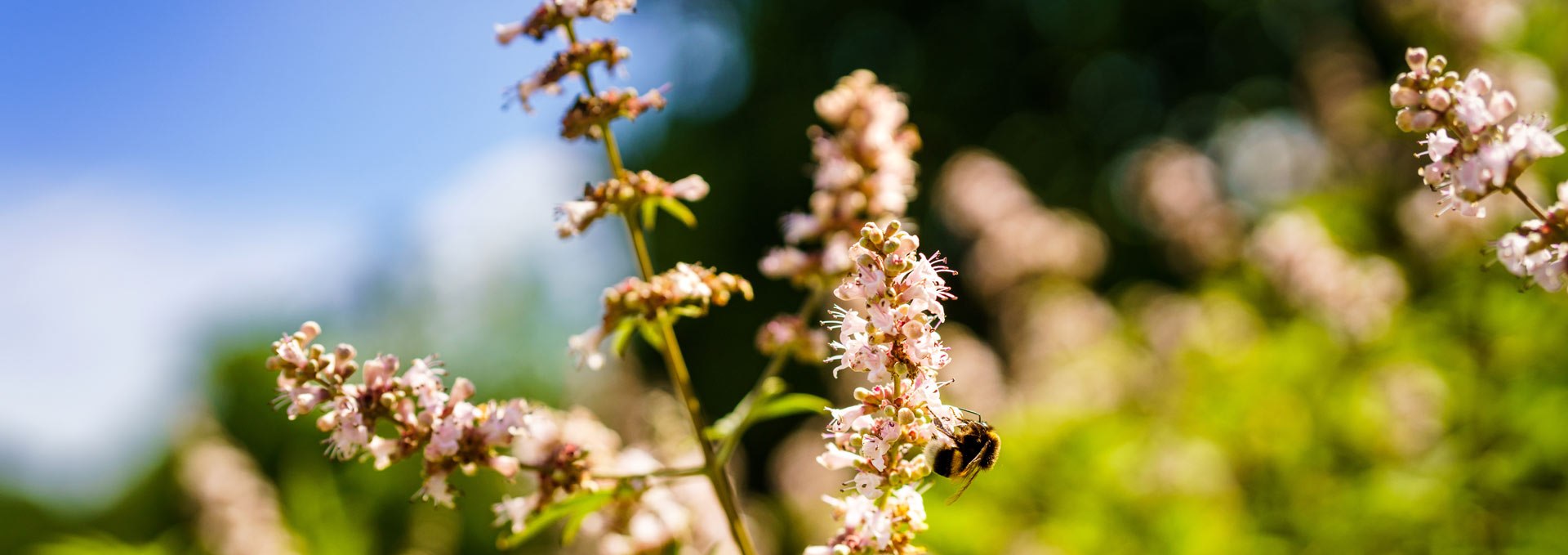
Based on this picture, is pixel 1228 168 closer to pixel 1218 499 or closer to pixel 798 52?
pixel 798 52

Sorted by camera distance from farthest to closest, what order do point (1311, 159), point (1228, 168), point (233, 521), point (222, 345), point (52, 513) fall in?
point (222, 345) → point (52, 513) → point (1228, 168) → point (1311, 159) → point (233, 521)

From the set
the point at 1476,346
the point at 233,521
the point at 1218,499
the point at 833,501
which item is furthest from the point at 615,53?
the point at 233,521

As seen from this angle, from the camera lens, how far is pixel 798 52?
21.9m

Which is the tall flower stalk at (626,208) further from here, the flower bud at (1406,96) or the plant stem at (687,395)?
the flower bud at (1406,96)

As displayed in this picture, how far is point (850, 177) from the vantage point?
248cm

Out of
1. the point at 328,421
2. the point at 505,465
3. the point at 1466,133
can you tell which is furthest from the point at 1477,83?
the point at 328,421

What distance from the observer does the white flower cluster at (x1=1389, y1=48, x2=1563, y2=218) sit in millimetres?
1431

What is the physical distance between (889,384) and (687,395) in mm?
513

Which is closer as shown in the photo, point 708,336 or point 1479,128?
point 1479,128

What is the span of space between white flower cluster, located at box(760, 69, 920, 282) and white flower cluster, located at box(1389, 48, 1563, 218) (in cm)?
112

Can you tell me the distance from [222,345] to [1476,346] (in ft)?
65.5

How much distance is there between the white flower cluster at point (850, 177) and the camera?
247 centimetres

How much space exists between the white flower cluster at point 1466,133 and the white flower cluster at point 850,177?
112 cm

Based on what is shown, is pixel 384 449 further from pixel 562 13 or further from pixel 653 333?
pixel 562 13
